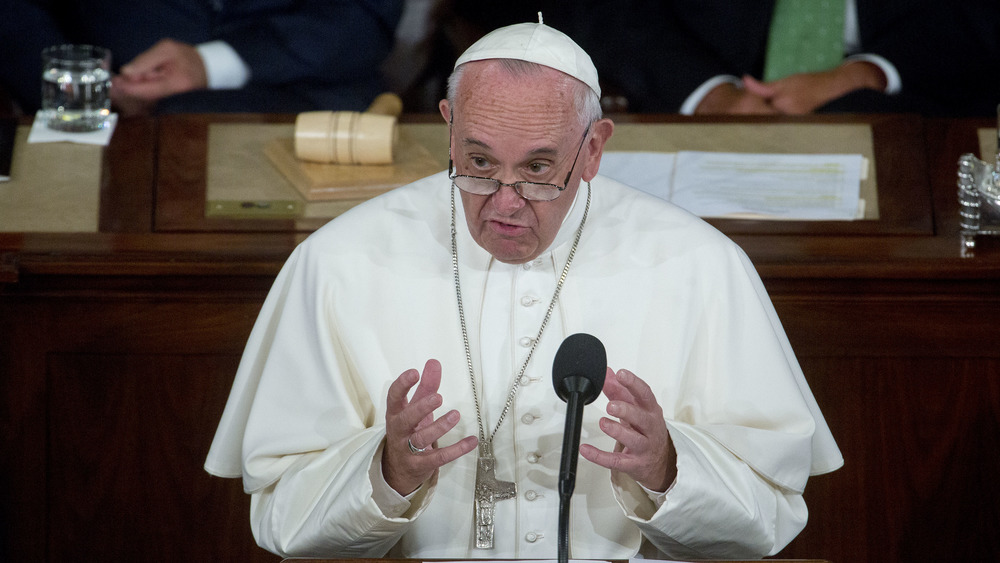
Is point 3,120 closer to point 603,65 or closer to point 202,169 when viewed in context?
point 202,169

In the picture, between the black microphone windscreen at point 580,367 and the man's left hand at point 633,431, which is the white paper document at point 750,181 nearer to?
the man's left hand at point 633,431

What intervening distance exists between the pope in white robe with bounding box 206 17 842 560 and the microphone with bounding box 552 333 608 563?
0.54 meters

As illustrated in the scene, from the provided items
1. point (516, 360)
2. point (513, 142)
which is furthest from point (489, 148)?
point (516, 360)

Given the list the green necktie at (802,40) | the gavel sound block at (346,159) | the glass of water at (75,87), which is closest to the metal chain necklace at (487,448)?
the gavel sound block at (346,159)

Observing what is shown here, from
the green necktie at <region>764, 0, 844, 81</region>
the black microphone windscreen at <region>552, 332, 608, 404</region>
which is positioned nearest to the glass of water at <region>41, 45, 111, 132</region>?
the black microphone windscreen at <region>552, 332, 608, 404</region>

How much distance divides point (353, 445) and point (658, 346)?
0.64 m

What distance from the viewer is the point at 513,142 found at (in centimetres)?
202

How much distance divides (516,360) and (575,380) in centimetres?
75

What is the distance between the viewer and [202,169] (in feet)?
10.3

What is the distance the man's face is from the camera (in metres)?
2.02

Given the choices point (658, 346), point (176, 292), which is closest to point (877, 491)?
point (658, 346)

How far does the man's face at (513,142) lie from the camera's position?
2023 millimetres

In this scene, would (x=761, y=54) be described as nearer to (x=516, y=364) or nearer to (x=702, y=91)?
(x=702, y=91)

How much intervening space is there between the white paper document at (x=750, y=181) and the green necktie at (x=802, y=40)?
1162 millimetres
